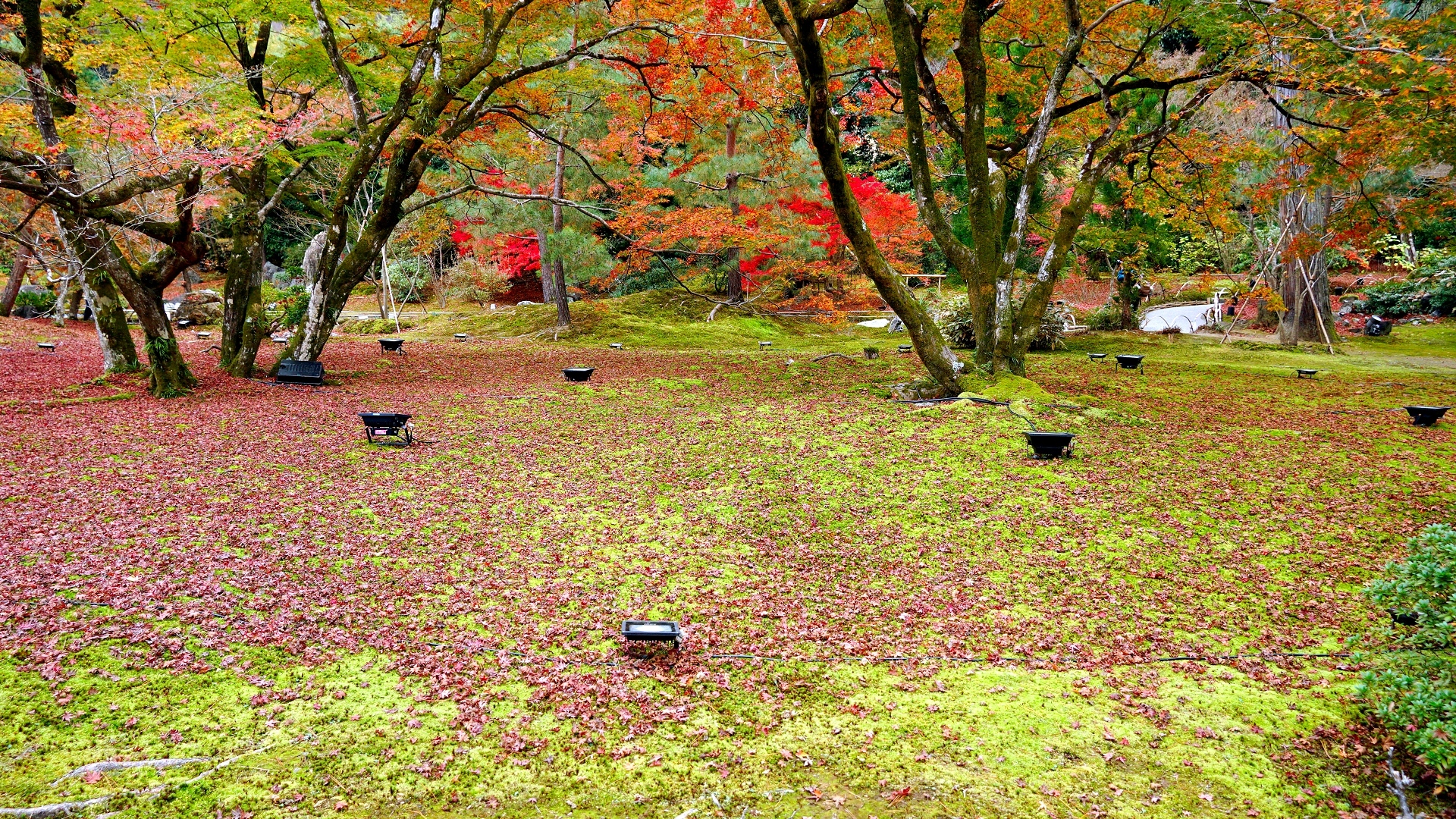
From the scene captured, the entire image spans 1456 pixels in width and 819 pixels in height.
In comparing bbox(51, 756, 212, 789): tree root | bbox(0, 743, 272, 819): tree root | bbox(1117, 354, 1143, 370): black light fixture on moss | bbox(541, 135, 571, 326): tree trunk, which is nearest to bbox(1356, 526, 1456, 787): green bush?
bbox(0, 743, 272, 819): tree root

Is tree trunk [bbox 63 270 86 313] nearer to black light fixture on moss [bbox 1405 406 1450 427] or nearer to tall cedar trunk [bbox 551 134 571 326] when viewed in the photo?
tall cedar trunk [bbox 551 134 571 326]

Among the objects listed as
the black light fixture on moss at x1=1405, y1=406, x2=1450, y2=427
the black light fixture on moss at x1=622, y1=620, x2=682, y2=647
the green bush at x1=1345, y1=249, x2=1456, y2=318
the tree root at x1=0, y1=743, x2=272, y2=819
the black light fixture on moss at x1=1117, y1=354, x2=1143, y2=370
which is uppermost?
the green bush at x1=1345, y1=249, x2=1456, y2=318

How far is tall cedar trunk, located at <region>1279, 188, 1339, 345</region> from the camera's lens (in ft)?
59.8

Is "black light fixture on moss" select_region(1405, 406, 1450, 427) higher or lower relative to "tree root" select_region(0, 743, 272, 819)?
higher

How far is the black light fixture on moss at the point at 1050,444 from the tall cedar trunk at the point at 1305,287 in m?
12.9

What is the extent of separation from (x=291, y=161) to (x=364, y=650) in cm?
1180

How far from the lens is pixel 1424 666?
3656 millimetres

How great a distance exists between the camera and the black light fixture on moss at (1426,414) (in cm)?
975

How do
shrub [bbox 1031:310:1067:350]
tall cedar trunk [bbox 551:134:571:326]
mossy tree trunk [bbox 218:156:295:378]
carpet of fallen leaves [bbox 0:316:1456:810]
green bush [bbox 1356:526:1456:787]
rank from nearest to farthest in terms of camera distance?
green bush [bbox 1356:526:1456:787]
carpet of fallen leaves [bbox 0:316:1456:810]
mossy tree trunk [bbox 218:156:295:378]
shrub [bbox 1031:310:1067:350]
tall cedar trunk [bbox 551:134:571:326]

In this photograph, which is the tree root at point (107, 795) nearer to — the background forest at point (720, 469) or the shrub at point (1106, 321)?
the background forest at point (720, 469)

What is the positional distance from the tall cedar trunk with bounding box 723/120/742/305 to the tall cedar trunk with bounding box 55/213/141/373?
41.4ft

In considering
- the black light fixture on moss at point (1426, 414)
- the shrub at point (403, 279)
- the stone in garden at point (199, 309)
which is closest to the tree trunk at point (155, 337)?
the stone in garden at point (199, 309)

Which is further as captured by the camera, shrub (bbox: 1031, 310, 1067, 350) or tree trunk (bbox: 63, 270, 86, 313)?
tree trunk (bbox: 63, 270, 86, 313)

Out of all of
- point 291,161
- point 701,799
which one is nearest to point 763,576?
point 701,799
